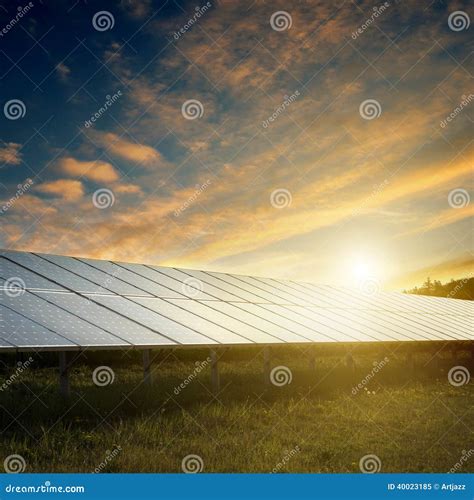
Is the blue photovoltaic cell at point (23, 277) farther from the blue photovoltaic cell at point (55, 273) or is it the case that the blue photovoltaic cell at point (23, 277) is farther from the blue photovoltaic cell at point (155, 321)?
the blue photovoltaic cell at point (155, 321)

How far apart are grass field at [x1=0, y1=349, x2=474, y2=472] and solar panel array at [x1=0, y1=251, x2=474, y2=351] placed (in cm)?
190

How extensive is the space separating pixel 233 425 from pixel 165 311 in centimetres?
523

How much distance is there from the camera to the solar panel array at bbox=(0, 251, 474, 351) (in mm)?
13375

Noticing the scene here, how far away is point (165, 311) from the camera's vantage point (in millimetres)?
17875

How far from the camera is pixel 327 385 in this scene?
22031 mm

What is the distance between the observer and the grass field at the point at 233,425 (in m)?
10.7

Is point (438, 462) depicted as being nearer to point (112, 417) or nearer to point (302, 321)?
point (112, 417)

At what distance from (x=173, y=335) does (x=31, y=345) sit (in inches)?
177

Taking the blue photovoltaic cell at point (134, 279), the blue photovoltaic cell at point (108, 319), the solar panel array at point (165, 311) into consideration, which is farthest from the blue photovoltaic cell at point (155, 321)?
the blue photovoltaic cell at point (134, 279)

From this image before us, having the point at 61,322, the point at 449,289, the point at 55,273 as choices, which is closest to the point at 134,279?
the point at 55,273

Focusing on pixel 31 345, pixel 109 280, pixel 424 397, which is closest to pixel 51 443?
pixel 31 345

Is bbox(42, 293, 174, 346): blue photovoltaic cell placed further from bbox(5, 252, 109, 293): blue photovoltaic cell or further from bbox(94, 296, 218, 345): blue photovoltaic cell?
bbox(5, 252, 109, 293): blue photovoltaic cell

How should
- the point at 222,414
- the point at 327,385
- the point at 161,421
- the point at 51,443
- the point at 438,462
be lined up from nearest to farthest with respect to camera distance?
1. the point at 51,443
2. the point at 438,462
3. the point at 161,421
4. the point at 222,414
5. the point at 327,385

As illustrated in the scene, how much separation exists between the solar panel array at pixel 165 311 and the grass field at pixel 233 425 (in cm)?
190
